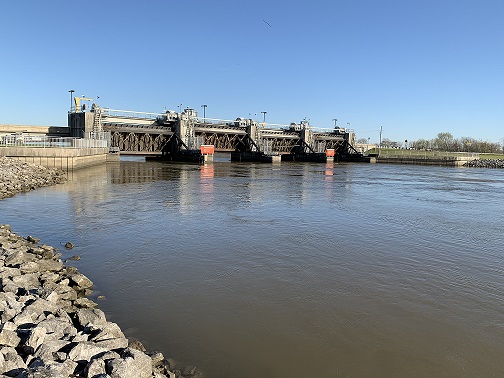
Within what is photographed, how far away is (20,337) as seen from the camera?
6.38 metres

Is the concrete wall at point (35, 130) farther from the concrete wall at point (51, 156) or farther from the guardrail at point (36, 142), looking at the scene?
the concrete wall at point (51, 156)

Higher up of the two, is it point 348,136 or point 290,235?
point 348,136

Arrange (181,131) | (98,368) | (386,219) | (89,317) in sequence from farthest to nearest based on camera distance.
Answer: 1. (181,131)
2. (386,219)
3. (89,317)
4. (98,368)

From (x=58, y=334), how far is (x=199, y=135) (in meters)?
79.5

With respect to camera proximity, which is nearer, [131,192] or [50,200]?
[50,200]

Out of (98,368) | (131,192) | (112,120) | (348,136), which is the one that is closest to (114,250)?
(98,368)

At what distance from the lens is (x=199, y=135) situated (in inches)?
3319

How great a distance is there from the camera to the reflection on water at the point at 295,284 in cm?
732

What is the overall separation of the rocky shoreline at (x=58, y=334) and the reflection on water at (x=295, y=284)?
70 cm

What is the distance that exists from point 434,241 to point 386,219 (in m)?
5.16

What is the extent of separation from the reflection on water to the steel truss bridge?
4963cm

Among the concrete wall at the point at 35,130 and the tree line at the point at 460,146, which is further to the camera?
the tree line at the point at 460,146

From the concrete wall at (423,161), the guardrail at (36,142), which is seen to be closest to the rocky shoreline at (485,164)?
the concrete wall at (423,161)

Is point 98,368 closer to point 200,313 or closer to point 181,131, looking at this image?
point 200,313
